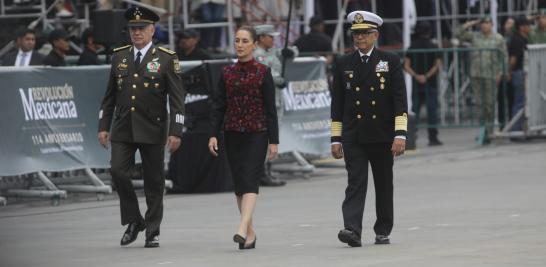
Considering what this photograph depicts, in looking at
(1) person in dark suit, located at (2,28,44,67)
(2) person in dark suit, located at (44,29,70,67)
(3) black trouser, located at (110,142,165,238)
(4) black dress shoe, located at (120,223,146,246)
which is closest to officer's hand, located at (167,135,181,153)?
(3) black trouser, located at (110,142,165,238)

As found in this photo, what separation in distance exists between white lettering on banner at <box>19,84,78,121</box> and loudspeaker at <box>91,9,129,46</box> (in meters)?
0.82

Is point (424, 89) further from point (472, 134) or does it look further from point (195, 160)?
point (195, 160)

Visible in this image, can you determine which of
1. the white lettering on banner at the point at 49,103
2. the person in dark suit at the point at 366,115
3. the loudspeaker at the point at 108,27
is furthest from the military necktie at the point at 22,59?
the person in dark suit at the point at 366,115

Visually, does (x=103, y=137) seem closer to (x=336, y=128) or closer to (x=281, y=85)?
(x=336, y=128)

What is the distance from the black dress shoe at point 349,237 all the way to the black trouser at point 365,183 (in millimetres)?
51

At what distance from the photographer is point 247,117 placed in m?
11.6

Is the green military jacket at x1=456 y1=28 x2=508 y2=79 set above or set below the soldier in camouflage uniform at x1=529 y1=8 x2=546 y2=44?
below

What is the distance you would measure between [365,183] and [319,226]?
166 centimetres

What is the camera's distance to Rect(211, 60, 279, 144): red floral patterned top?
11586 millimetres

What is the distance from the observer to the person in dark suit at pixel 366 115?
37.9 feet

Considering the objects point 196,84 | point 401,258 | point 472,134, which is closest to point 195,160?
point 196,84

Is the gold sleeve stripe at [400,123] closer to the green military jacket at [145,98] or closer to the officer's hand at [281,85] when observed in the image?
the green military jacket at [145,98]

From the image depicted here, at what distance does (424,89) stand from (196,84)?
7328 millimetres

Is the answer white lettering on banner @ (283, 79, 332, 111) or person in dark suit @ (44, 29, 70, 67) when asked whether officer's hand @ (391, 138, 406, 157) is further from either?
white lettering on banner @ (283, 79, 332, 111)
